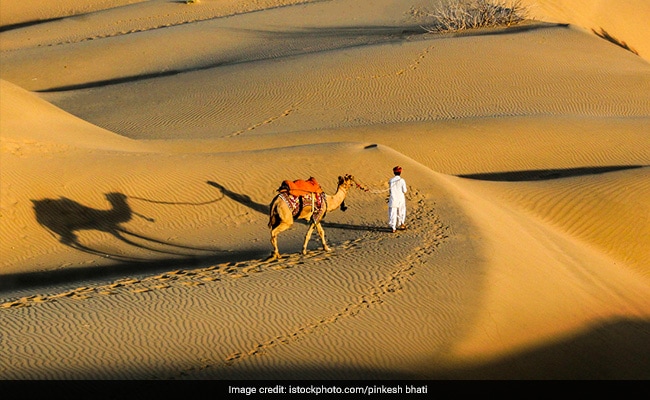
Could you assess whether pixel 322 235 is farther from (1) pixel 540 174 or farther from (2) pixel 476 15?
(2) pixel 476 15

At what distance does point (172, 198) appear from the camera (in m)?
17.8

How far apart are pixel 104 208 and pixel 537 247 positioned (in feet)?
25.2

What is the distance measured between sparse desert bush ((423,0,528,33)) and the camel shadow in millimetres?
19985

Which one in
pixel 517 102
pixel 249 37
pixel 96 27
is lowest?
pixel 517 102

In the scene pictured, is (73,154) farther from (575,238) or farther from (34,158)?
(575,238)

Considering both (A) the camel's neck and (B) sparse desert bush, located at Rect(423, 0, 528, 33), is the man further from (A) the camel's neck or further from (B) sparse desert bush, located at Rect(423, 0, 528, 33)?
(B) sparse desert bush, located at Rect(423, 0, 528, 33)

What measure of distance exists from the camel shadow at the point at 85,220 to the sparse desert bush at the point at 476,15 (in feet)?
65.6

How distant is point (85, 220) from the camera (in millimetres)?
17219

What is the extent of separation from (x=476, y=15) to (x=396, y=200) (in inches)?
851

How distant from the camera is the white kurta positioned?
15.1 m

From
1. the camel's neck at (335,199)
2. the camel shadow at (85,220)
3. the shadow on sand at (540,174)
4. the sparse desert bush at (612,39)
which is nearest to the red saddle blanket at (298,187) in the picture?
the camel's neck at (335,199)

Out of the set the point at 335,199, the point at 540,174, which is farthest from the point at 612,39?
the point at 335,199

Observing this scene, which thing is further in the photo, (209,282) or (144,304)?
(209,282)
